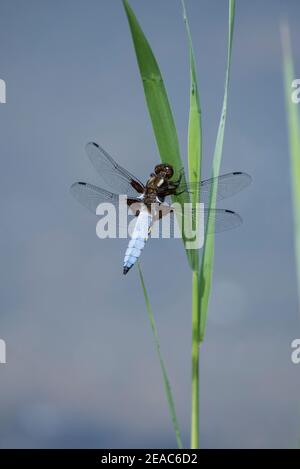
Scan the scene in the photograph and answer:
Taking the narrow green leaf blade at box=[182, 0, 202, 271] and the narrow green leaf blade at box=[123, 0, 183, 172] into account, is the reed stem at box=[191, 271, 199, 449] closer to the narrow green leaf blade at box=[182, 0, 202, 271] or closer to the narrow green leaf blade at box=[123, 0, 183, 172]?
the narrow green leaf blade at box=[182, 0, 202, 271]

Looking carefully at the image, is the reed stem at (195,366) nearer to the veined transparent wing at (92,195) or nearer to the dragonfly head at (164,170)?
the dragonfly head at (164,170)

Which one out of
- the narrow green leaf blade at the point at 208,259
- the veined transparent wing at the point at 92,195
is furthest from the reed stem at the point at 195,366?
the veined transparent wing at the point at 92,195

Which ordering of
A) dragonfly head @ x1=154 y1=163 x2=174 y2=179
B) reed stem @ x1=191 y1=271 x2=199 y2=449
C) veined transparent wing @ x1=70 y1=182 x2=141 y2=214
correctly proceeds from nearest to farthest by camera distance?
1. reed stem @ x1=191 y1=271 x2=199 y2=449
2. dragonfly head @ x1=154 y1=163 x2=174 y2=179
3. veined transparent wing @ x1=70 y1=182 x2=141 y2=214

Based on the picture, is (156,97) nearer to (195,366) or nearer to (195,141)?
(195,141)

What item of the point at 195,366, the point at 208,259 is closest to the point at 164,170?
the point at 208,259

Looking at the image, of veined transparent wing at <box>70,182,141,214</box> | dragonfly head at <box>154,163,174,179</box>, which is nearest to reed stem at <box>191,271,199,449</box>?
dragonfly head at <box>154,163,174,179</box>
